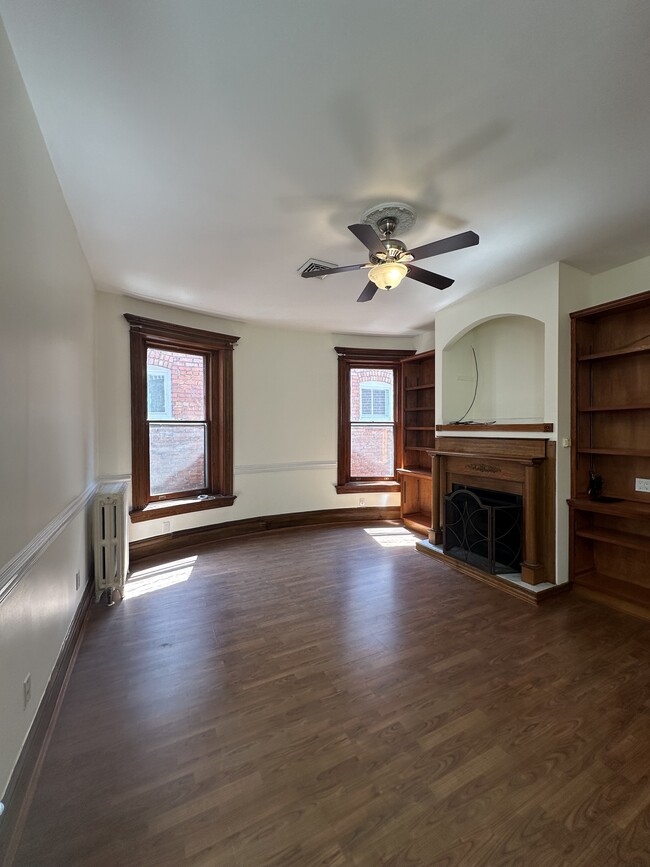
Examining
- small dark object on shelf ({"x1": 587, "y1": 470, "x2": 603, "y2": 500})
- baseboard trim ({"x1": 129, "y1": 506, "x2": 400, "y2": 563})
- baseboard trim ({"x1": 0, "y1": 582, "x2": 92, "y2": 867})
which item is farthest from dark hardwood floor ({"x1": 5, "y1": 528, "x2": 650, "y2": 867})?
baseboard trim ({"x1": 129, "y1": 506, "x2": 400, "y2": 563})

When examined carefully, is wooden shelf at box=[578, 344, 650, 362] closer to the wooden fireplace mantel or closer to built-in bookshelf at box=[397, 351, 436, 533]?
the wooden fireplace mantel

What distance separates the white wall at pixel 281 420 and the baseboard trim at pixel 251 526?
8cm

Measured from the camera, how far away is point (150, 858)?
44.5 inches

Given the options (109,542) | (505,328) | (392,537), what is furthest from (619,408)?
(109,542)

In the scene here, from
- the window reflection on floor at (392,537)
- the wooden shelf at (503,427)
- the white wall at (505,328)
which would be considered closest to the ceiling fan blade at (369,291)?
the white wall at (505,328)

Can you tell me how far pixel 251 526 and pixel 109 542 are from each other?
1981mm

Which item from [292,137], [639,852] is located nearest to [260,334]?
[292,137]

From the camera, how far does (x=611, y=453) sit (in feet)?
9.02

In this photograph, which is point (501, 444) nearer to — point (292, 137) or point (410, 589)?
point (410, 589)

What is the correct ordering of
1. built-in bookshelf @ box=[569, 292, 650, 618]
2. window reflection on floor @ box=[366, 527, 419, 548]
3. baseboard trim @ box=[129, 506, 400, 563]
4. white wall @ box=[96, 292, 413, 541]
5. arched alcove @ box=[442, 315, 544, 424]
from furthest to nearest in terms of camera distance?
1. white wall @ box=[96, 292, 413, 541]
2. window reflection on floor @ box=[366, 527, 419, 548]
3. baseboard trim @ box=[129, 506, 400, 563]
4. arched alcove @ box=[442, 315, 544, 424]
5. built-in bookshelf @ box=[569, 292, 650, 618]

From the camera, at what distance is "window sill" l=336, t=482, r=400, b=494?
16.8ft

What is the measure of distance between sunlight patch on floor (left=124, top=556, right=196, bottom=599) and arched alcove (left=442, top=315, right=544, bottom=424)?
320cm

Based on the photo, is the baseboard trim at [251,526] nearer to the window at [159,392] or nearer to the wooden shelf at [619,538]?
the window at [159,392]

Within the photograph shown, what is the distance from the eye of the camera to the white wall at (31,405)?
4.04ft
